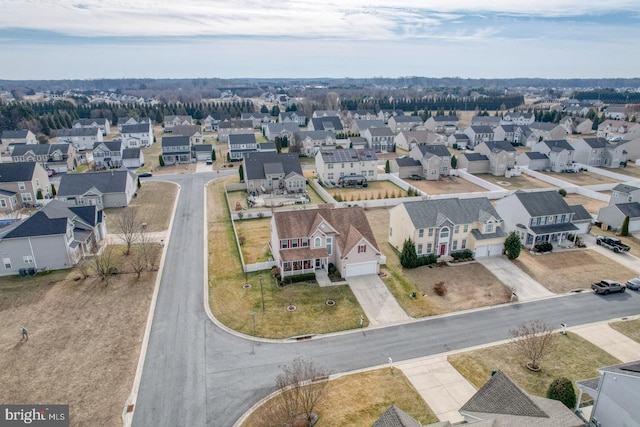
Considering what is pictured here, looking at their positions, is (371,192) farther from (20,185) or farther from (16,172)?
(16,172)

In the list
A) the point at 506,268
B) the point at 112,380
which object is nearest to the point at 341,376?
the point at 112,380

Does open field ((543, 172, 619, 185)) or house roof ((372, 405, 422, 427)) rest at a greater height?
house roof ((372, 405, 422, 427))

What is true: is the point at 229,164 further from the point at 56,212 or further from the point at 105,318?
the point at 105,318

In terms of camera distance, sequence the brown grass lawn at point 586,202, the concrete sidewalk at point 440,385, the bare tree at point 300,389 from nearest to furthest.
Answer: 1. the bare tree at point 300,389
2. the concrete sidewalk at point 440,385
3. the brown grass lawn at point 586,202

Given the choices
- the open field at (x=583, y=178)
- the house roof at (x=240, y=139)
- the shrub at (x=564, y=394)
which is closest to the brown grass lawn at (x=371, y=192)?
the house roof at (x=240, y=139)

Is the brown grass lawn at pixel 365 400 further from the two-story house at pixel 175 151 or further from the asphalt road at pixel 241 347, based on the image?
the two-story house at pixel 175 151

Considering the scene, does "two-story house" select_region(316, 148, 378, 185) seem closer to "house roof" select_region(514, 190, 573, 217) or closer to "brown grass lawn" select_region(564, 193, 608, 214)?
"house roof" select_region(514, 190, 573, 217)

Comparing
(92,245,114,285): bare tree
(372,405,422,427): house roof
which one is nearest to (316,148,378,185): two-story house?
(92,245,114,285): bare tree
